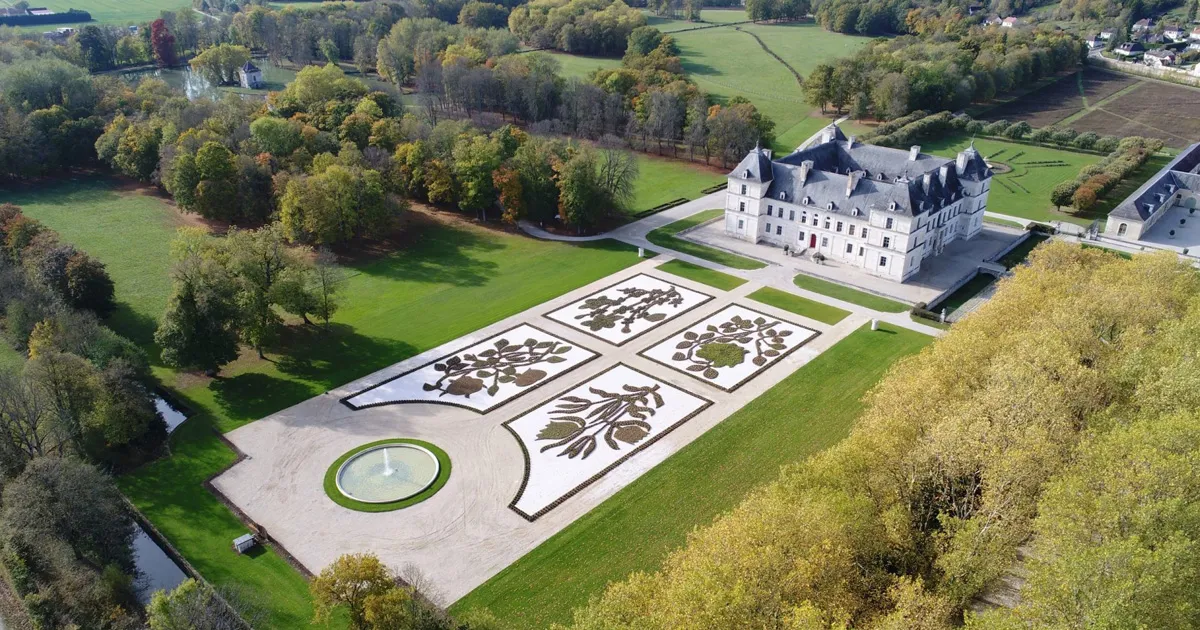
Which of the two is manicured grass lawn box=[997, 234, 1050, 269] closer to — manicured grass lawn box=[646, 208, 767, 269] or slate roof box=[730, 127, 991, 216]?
slate roof box=[730, 127, 991, 216]

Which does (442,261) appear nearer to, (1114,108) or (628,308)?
(628,308)

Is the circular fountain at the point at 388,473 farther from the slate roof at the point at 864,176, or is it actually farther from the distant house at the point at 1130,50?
the distant house at the point at 1130,50

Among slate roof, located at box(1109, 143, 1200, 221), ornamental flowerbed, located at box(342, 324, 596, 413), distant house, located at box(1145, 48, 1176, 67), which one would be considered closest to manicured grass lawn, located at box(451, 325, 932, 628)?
ornamental flowerbed, located at box(342, 324, 596, 413)

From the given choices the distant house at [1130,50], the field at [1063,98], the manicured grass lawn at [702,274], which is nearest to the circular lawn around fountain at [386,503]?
the manicured grass lawn at [702,274]

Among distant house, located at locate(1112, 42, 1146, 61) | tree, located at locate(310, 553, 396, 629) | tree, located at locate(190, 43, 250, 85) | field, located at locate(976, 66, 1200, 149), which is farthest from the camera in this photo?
distant house, located at locate(1112, 42, 1146, 61)

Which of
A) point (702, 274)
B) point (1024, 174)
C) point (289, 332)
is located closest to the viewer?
point (289, 332)

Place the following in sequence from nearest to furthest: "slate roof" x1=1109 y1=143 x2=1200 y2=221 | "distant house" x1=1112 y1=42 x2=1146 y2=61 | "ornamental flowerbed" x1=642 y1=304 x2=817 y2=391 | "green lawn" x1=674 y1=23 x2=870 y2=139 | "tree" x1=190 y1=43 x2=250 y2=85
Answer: "ornamental flowerbed" x1=642 y1=304 x2=817 y2=391 < "slate roof" x1=1109 y1=143 x2=1200 y2=221 < "green lawn" x1=674 y1=23 x2=870 y2=139 < "tree" x1=190 y1=43 x2=250 y2=85 < "distant house" x1=1112 y1=42 x2=1146 y2=61

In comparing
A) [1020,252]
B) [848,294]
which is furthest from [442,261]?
[1020,252]
